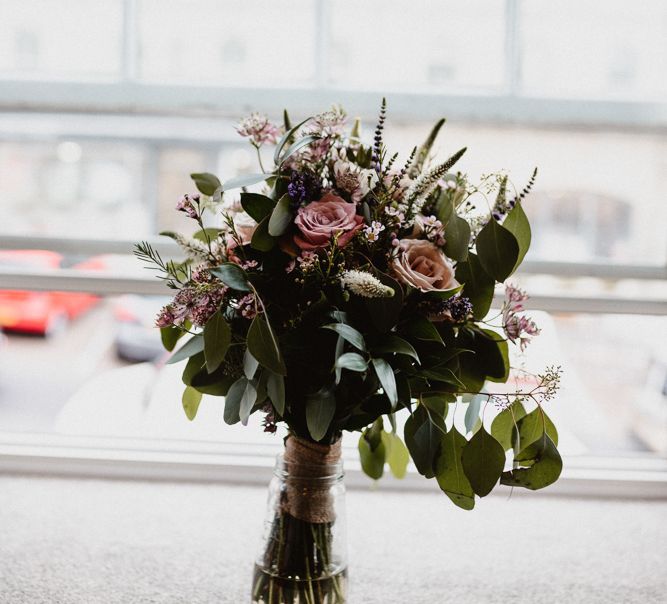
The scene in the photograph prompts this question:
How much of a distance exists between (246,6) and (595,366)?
124 centimetres

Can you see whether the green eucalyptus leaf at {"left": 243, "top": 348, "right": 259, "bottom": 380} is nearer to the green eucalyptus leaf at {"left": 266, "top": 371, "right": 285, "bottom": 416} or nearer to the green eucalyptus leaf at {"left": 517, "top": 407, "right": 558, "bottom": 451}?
the green eucalyptus leaf at {"left": 266, "top": 371, "right": 285, "bottom": 416}

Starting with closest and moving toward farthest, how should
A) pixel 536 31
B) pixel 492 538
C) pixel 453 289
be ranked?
pixel 453 289, pixel 492 538, pixel 536 31

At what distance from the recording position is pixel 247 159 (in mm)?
1664

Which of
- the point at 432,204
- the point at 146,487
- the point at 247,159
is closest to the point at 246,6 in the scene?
the point at 247,159

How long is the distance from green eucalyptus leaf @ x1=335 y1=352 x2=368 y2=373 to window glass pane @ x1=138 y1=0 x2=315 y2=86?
105 cm

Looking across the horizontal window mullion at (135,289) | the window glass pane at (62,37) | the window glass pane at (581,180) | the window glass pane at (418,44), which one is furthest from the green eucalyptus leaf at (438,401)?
the window glass pane at (62,37)

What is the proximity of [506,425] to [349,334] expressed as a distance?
29cm

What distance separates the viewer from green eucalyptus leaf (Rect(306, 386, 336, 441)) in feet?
2.44

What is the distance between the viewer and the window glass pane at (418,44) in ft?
5.14

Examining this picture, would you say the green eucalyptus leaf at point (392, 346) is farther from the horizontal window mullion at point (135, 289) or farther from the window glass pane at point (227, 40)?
the window glass pane at point (227, 40)

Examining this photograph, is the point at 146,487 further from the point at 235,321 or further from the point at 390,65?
the point at 390,65

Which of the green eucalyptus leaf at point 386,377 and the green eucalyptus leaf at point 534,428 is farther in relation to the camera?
the green eucalyptus leaf at point 534,428

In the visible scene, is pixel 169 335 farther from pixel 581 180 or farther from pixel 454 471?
pixel 581 180

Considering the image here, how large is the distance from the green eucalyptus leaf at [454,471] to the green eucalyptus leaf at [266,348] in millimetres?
241
